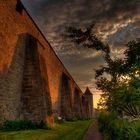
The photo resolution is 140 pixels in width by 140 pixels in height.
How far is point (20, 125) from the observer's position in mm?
16156

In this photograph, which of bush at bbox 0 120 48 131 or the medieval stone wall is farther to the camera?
the medieval stone wall

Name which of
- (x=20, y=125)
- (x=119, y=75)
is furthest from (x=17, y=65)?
Result: (x=119, y=75)

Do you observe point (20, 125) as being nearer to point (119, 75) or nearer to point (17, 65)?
point (17, 65)

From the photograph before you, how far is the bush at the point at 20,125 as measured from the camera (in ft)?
49.9

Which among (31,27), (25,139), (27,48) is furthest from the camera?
(31,27)

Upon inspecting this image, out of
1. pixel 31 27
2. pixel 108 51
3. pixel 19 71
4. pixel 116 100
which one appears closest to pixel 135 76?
pixel 116 100

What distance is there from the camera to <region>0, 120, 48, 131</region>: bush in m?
15.2

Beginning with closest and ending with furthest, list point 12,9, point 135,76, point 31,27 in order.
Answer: point 135,76
point 12,9
point 31,27

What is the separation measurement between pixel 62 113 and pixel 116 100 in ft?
59.7

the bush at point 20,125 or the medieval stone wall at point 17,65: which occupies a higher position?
the medieval stone wall at point 17,65

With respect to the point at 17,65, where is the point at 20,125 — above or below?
below

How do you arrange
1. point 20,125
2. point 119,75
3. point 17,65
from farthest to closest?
1. point 119,75
2. point 17,65
3. point 20,125

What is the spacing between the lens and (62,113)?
117ft

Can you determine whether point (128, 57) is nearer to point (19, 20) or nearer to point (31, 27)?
→ point (31, 27)
